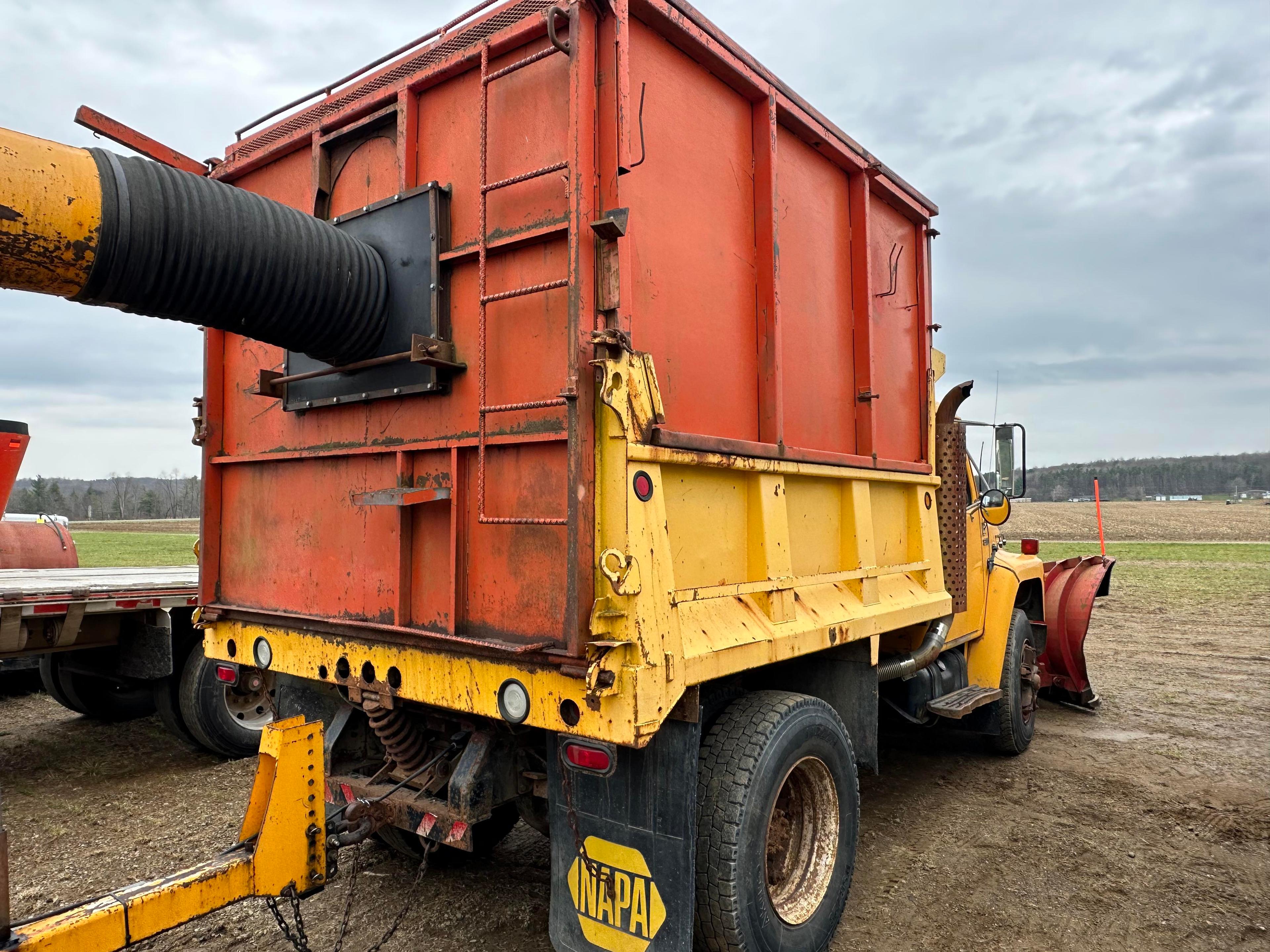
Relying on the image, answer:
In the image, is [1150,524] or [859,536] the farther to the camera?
[1150,524]

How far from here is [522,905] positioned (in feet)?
12.3

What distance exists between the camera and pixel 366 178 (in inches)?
136

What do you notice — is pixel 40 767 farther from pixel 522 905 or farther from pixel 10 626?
pixel 522 905

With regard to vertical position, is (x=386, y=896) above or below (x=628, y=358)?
below

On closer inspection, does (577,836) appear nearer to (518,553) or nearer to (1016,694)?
(518,553)

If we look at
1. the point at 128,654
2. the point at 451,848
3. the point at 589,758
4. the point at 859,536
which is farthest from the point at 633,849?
the point at 128,654

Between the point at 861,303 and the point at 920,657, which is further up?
the point at 861,303

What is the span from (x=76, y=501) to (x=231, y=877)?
92135 millimetres

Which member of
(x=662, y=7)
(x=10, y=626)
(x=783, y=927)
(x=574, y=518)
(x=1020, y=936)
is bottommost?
(x=1020, y=936)

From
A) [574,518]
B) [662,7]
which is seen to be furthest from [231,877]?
[662,7]

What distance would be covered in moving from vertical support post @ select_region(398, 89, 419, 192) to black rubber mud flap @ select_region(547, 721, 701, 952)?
7.30 feet

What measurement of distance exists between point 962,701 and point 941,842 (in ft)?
3.04

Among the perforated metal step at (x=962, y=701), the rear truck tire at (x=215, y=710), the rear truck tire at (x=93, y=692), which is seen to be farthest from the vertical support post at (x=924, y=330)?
the rear truck tire at (x=93, y=692)

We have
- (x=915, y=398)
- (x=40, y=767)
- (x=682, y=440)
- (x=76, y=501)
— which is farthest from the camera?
(x=76, y=501)
